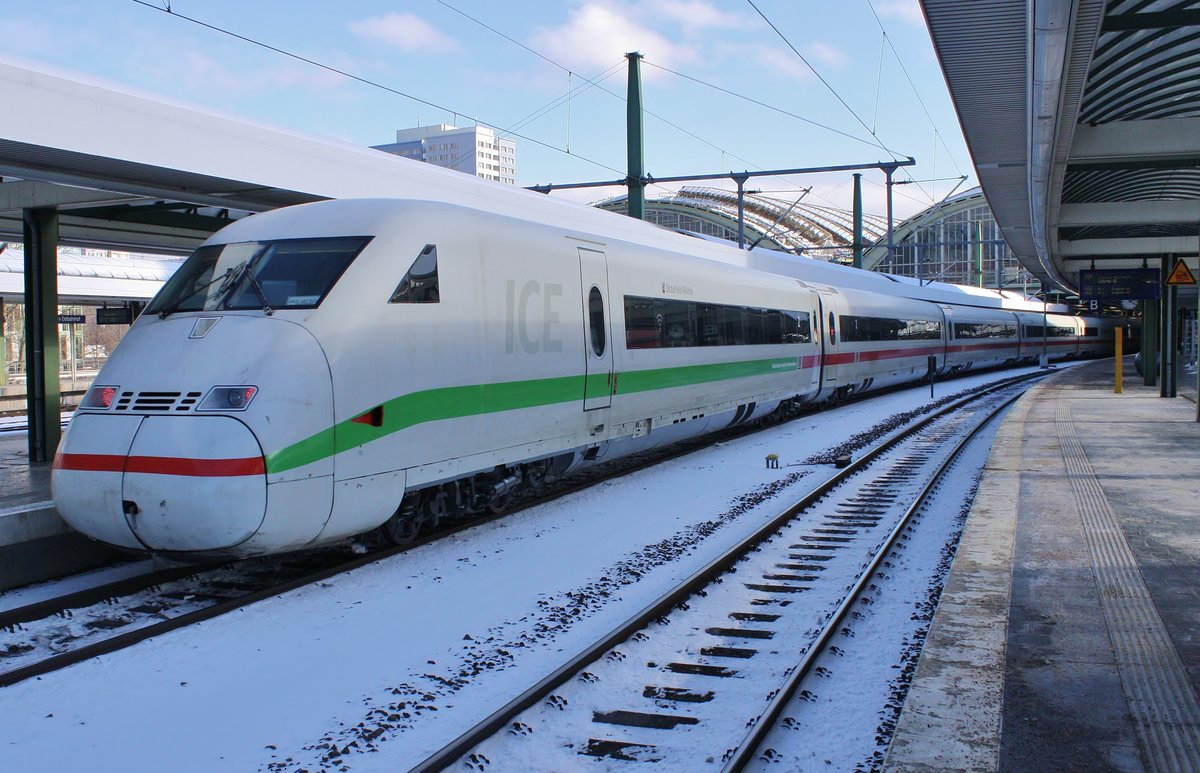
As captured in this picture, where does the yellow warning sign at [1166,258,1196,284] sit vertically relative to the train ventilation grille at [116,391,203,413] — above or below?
above

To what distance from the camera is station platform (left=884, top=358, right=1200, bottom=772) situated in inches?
152

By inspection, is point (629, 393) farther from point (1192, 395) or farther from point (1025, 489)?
point (1192, 395)

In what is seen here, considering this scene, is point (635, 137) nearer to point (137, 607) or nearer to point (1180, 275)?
point (1180, 275)

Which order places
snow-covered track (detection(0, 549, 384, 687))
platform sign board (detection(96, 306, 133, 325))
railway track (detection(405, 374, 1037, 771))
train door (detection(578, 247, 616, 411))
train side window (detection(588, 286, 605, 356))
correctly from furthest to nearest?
platform sign board (detection(96, 306, 133, 325)) → train side window (detection(588, 286, 605, 356)) → train door (detection(578, 247, 616, 411)) → snow-covered track (detection(0, 549, 384, 687)) → railway track (detection(405, 374, 1037, 771))

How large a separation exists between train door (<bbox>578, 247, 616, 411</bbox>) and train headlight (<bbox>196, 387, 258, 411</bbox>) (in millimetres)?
3957

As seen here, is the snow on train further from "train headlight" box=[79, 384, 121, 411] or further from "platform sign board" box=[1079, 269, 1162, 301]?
"platform sign board" box=[1079, 269, 1162, 301]

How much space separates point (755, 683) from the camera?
491 cm

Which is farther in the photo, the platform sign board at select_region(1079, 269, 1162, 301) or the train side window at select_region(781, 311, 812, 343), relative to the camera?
the platform sign board at select_region(1079, 269, 1162, 301)

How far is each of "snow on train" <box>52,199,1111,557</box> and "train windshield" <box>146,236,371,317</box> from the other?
0.05 feet

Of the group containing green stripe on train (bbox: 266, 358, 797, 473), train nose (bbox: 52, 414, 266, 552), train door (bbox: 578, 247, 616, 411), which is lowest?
train nose (bbox: 52, 414, 266, 552)

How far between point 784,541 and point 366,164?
5.64m

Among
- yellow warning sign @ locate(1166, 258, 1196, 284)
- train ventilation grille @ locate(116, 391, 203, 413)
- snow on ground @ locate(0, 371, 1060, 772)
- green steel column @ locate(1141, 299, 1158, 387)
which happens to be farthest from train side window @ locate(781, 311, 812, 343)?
green steel column @ locate(1141, 299, 1158, 387)

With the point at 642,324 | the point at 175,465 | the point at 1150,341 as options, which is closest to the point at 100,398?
the point at 175,465

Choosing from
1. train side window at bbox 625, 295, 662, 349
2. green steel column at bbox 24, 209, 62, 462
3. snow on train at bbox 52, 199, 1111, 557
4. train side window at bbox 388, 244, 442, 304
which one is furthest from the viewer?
train side window at bbox 625, 295, 662, 349
